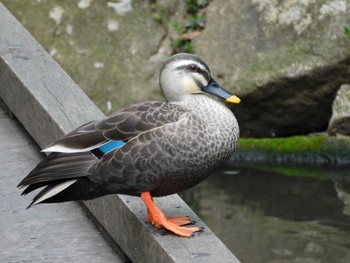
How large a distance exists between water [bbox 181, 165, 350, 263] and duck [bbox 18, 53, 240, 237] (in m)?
2.75

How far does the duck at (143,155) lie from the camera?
13.3ft

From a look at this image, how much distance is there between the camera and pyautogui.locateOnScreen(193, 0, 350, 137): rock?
830 cm

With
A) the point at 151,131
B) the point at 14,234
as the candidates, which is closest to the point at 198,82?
the point at 151,131

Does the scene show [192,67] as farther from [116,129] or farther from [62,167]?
[62,167]

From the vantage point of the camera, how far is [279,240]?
7.07m

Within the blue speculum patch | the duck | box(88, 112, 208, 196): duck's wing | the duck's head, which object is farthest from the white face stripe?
the blue speculum patch

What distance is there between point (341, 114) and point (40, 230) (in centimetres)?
399

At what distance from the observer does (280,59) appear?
834 centimetres

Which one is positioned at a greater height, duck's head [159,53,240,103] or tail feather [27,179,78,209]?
duck's head [159,53,240,103]

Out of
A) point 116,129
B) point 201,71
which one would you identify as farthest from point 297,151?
point 116,129

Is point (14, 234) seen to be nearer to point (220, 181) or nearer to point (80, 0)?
point (220, 181)

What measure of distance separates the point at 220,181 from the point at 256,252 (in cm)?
137

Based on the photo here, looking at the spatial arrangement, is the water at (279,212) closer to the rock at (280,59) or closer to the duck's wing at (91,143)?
the rock at (280,59)

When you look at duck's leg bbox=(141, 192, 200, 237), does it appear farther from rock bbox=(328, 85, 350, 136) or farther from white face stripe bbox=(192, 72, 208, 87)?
rock bbox=(328, 85, 350, 136)
